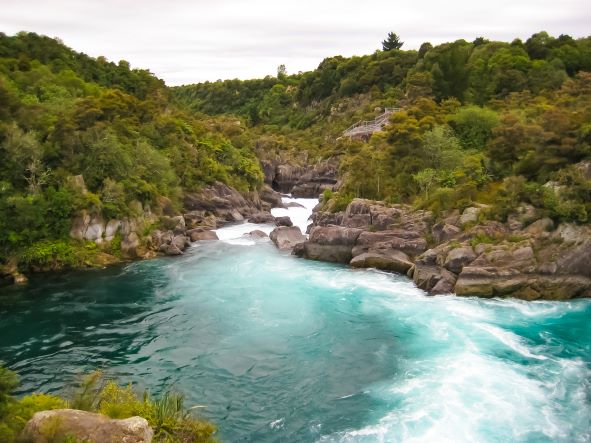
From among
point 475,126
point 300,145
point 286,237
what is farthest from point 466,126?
point 300,145

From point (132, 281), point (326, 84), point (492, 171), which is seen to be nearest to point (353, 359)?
point (132, 281)

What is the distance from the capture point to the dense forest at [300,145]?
3719 centimetres

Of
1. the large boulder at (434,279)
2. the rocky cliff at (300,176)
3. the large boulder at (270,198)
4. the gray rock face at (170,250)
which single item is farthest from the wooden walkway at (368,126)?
the large boulder at (434,279)

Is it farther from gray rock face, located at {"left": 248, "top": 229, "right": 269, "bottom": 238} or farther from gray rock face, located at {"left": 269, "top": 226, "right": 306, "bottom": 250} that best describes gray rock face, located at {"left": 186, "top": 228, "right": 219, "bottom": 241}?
gray rock face, located at {"left": 269, "top": 226, "right": 306, "bottom": 250}

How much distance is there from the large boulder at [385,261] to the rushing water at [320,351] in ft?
4.22

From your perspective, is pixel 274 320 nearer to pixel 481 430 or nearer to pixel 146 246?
pixel 481 430

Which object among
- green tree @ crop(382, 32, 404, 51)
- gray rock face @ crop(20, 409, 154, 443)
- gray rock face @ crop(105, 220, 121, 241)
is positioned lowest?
gray rock face @ crop(105, 220, 121, 241)

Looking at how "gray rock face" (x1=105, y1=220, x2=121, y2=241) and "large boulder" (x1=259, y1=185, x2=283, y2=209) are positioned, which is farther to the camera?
"large boulder" (x1=259, y1=185, x2=283, y2=209)

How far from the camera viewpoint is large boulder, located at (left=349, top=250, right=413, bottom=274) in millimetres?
38250

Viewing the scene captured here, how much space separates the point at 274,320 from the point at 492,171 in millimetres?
24282

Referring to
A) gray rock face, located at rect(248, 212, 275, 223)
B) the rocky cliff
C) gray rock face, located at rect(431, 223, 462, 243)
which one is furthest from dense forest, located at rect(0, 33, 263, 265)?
gray rock face, located at rect(431, 223, 462, 243)

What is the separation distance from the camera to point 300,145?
3605 inches

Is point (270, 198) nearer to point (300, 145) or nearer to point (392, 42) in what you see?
point (300, 145)

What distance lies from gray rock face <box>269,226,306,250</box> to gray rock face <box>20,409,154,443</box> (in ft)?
112
